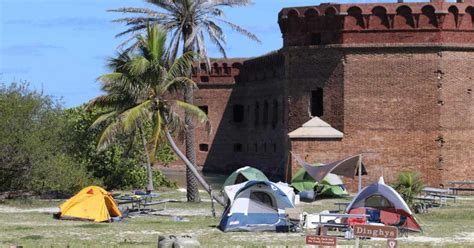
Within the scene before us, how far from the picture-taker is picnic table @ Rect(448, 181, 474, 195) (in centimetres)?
3323

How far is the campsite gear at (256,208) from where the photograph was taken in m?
22.1

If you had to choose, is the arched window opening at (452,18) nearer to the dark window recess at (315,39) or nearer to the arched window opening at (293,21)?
the dark window recess at (315,39)

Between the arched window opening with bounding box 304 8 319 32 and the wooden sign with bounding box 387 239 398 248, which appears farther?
the arched window opening with bounding box 304 8 319 32

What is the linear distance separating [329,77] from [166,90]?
35.7ft

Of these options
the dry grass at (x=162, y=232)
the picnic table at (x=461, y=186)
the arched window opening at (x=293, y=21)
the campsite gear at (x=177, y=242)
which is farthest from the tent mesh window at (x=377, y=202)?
the arched window opening at (x=293, y=21)

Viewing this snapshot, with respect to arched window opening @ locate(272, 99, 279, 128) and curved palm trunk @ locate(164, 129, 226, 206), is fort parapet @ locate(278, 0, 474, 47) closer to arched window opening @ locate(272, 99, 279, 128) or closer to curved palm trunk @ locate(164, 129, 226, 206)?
curved palm trunk @ locate(164, 129, 226, 206)

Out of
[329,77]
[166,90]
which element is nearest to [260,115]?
[329,77]

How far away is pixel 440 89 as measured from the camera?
35406 millimetres

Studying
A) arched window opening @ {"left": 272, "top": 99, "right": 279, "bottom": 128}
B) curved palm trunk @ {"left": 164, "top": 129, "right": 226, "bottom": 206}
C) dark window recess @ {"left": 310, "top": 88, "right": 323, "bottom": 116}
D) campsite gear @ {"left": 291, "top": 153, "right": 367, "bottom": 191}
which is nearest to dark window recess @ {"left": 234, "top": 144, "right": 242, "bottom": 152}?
arched window opening @ {"left": 272, "top": 99, "right": 279, "bottom": 128}

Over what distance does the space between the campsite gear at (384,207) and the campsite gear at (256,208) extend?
1.65 m

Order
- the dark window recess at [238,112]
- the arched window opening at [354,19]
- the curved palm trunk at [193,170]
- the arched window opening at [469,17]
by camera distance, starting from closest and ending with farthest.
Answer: the curved palm trunk at [193,170] → the arched window opening at [354,19] → the arched window opening at [469,17] → the dark window recess at [238,112]

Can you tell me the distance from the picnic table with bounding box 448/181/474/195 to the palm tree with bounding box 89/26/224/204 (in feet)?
33.5

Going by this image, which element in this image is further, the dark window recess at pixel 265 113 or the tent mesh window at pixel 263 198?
the dark window recess at pixel 265 113

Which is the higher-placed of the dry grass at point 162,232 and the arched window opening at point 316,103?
the arched window opening at point 316,103
